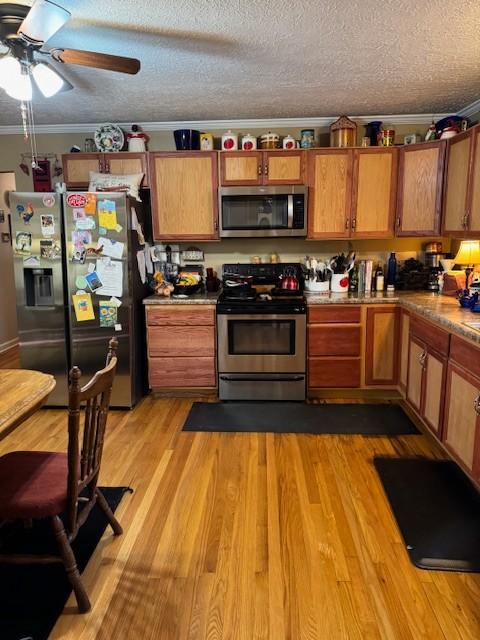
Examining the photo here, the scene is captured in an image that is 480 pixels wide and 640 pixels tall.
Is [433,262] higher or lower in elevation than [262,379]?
higher

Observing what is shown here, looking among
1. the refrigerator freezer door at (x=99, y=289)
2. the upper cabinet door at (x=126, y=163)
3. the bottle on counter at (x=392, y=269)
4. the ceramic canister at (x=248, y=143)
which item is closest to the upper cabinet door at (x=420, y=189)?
the bottle on counter at (x=392, y=269)

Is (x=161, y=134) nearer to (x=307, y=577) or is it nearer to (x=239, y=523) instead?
(x=239, y=523)

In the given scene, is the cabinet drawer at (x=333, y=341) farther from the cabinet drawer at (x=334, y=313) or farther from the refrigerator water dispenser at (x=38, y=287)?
the refrigerator water dispenser at (x=38, y=287)

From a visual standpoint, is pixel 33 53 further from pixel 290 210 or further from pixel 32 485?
pixel 290 210

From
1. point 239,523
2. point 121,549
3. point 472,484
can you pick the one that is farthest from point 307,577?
point 472,484

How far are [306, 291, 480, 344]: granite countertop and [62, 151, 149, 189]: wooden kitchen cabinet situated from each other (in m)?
1.83

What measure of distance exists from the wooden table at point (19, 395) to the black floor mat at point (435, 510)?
67.4 inches

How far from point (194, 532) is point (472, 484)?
156 cm

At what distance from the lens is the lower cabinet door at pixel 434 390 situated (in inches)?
103

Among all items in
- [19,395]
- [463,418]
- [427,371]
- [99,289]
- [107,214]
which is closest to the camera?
[19,395]

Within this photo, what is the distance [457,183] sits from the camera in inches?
124

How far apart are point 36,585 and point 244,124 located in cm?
364

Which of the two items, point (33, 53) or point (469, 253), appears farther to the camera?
point (469, 253)

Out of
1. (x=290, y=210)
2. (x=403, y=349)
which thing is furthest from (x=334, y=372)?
(x=290, y=210)
